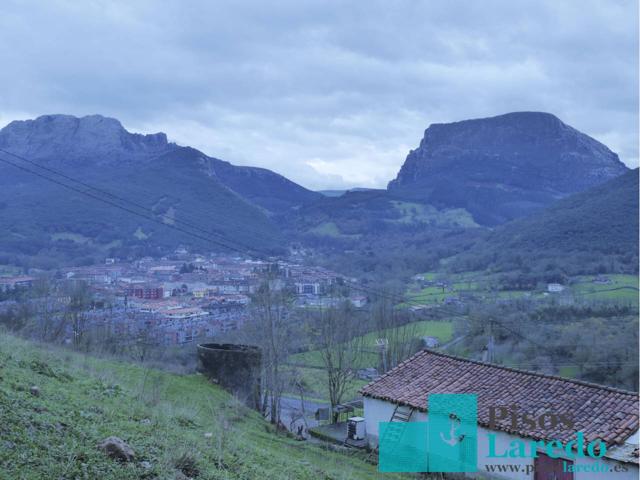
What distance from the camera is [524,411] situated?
12.1 meters

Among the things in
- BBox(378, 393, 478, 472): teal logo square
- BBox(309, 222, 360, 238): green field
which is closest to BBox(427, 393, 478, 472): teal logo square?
BBox(378, 393, 478, 472): teal logo square

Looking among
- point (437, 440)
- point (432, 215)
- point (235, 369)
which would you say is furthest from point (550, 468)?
point (432, 215)

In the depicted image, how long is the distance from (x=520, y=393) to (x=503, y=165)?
140 m

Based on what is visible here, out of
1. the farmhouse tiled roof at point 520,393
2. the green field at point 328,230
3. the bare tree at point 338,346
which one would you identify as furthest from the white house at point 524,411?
the green field at point 328,230

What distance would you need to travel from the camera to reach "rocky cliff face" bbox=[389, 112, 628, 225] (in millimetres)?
128500

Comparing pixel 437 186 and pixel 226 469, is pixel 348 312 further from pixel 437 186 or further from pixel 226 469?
pixel 437 186

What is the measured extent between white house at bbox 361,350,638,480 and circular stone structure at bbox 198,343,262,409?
12.5 ft

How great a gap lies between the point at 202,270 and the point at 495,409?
46.3m

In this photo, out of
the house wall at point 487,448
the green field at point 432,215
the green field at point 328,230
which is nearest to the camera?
the house wall at point 487,448

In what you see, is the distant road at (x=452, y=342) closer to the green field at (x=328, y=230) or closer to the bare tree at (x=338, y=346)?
the bare tree at (x=338, y=346)

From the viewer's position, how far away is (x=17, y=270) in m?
49.8

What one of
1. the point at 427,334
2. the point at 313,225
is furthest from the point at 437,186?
the point at 427,334

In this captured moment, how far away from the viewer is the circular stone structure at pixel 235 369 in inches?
656

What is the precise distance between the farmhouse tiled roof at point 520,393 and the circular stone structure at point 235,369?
12.5 feet
